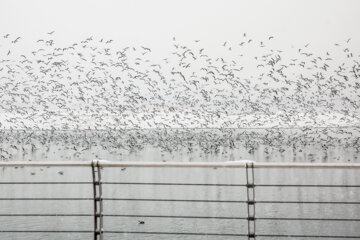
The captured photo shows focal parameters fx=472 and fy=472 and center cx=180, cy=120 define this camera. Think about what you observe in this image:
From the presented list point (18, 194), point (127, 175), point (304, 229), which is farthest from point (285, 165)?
point (127, 175)

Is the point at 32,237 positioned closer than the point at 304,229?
Yes

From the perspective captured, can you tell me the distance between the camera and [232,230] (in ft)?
65.1

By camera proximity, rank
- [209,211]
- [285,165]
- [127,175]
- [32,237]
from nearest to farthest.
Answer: [285,165]
[32,237]
[209,211]
[127,175]

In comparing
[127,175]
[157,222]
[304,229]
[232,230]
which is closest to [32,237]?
[157,222]

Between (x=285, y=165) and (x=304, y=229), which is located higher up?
(x=285, y=165)

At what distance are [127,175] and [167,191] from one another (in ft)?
29.5

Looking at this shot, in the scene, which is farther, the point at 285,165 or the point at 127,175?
the point at 127,175

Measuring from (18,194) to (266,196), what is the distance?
14.9 m

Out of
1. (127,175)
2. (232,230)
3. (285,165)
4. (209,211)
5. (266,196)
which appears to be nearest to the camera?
(285,165)

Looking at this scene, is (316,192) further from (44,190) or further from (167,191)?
(44,190)

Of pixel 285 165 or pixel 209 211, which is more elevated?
pixel 285 165

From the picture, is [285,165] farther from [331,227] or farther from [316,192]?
[316,192]

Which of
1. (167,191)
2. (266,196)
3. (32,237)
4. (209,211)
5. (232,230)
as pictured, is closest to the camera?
(32,237)

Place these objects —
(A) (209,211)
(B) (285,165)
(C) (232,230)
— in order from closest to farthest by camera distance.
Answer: (B) (285,165), (C) (232,230), (A) (209,211)
